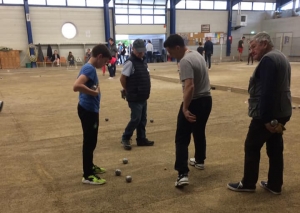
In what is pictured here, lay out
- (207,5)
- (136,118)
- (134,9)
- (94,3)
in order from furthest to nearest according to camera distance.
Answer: (207,5)
(134,9)
(94,3)
(136,118)

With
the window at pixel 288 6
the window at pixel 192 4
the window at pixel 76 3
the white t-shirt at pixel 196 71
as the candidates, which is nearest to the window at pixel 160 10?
the window at pixel 192 4

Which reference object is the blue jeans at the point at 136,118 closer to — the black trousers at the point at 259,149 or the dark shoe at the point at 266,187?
the black trousers at the point at 259,149

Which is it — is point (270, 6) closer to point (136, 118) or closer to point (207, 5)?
point (207, 5)

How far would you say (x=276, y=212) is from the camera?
2.65 meters

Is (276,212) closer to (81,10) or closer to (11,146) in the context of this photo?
(11,146)

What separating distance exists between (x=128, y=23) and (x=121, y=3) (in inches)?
65.2

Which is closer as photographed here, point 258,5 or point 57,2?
point 57,2

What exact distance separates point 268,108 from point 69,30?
852 inches

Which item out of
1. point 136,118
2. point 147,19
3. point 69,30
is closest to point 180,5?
point 147,19

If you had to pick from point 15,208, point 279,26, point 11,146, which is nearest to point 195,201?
point 15,208

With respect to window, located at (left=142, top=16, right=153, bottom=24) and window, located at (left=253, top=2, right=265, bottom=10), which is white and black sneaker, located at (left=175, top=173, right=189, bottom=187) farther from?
window, located at (left=253, top=2, right=265, bottom=10)

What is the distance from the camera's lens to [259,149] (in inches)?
113

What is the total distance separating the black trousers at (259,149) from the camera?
9.07 feet

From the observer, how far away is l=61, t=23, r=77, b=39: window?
21891 mm
